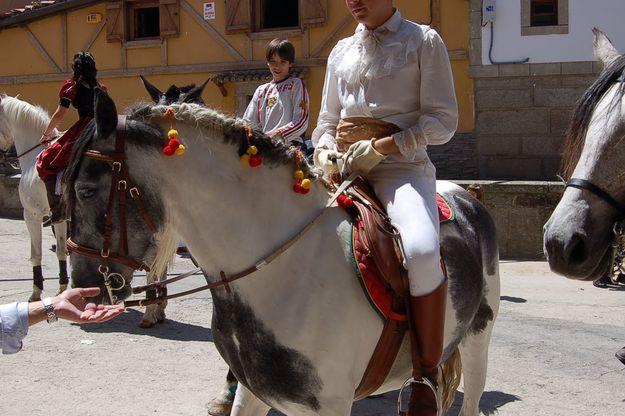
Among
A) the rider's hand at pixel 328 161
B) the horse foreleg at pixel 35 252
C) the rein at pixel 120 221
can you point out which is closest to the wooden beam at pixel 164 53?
the horse foreleg at pixel 35 252

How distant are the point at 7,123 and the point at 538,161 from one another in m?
9.07

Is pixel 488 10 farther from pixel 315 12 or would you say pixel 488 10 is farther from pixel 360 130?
pixel 360 130

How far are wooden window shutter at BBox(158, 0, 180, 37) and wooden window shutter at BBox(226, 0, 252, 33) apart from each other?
4.14ft

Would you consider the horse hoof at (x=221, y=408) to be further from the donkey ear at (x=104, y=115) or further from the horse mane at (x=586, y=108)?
the horse mane at (x=586, y=108)

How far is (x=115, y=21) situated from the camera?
1670 cm

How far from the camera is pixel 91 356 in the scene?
580cm

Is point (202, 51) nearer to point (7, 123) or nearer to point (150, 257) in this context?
point (7, 123)

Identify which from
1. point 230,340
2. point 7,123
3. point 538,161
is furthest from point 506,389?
point 538,161

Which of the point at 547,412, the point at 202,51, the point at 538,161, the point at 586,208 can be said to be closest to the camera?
the point at 586,208

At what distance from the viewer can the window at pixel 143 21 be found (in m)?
16.8

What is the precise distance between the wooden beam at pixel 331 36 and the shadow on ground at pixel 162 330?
9.06 m

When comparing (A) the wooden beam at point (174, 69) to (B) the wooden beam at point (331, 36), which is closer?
(B) the wooden beam at point (331, 36)

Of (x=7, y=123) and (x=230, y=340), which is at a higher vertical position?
(x=7, y=123)

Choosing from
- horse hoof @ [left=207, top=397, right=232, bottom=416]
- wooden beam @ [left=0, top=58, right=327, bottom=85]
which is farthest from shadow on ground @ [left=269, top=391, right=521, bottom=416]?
wooden beam @ [left=0, top=58, right=327, bottom=85]
